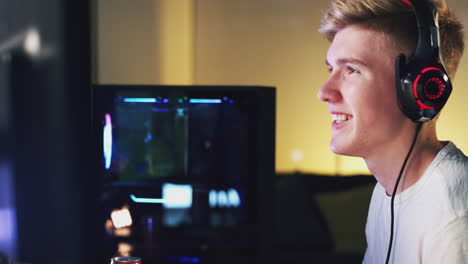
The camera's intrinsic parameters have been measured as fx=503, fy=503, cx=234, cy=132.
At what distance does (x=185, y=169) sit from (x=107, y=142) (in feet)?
0.75

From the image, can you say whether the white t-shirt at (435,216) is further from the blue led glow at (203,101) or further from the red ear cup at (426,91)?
the blue led glow at (203,101)

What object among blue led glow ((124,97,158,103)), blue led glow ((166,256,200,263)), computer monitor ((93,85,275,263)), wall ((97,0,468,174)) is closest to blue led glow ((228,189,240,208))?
computer monitor ((93,85,275,263))

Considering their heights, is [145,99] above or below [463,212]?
above

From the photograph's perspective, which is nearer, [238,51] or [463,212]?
[463,212]

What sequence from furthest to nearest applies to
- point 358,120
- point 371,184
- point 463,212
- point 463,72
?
point 371,184 < point 463,72 < point 358,120 < point 463,212

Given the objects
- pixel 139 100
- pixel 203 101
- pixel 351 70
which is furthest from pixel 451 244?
pixel 139 100

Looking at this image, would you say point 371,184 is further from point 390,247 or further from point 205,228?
point 390,247

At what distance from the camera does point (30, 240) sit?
2.42 m

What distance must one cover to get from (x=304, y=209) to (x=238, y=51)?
805mm

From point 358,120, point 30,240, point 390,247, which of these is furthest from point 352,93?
point 30,240

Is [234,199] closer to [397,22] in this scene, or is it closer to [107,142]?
[107,142]

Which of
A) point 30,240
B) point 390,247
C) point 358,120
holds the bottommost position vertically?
point 30,240

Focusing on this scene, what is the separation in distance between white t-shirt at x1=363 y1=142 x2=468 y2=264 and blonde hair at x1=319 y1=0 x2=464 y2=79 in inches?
8.4

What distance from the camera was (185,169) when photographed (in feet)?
Result: 4.65
